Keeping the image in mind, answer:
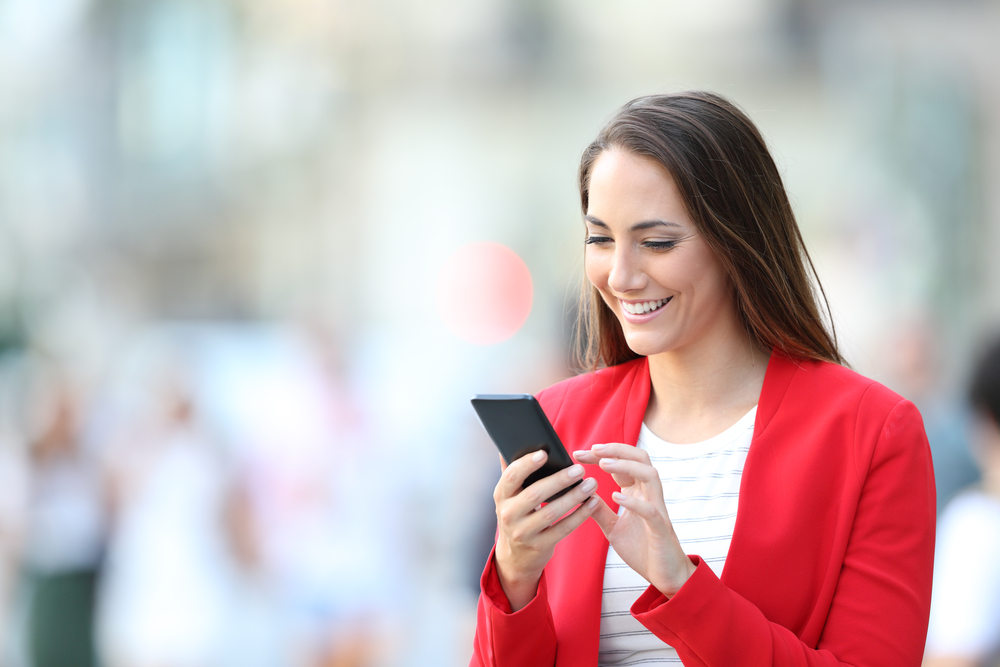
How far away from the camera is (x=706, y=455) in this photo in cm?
175

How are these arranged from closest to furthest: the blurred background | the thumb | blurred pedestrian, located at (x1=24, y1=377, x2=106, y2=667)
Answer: the thumb, blurred pedestrian, located at (x1=24, y1=377, x2=106, y2=667), the blurred background

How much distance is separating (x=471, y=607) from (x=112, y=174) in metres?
13.0

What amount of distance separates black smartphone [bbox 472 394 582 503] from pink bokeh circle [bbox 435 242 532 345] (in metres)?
10.1

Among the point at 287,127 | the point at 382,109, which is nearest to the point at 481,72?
the point at 382,109

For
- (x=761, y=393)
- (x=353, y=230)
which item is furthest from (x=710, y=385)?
(x=353, y=230)

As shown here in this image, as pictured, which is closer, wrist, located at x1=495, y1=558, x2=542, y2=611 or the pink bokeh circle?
wrist, located at x1=495, y1=558, x2=542, y2=611

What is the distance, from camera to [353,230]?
44.6 feet

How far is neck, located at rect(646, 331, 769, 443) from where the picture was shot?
5.90 feet

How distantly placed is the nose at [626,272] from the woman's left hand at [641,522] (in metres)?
0.31

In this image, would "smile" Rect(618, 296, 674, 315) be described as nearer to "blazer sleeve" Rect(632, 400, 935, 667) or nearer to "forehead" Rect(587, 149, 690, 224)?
"forehead" Rect(587, 149, 690, 224)

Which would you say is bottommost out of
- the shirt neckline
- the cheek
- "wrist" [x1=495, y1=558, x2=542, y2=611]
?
"wrist" [x1=495, y1=558, x2=542, y2=611]

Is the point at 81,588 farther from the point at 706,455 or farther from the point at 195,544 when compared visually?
the point at 706,455

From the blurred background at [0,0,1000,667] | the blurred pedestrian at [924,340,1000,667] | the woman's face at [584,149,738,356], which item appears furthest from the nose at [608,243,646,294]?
the blurred background at [0,0,1000,667]

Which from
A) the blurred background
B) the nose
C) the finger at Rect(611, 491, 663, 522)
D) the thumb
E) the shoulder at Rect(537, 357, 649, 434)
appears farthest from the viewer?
the blurred background
